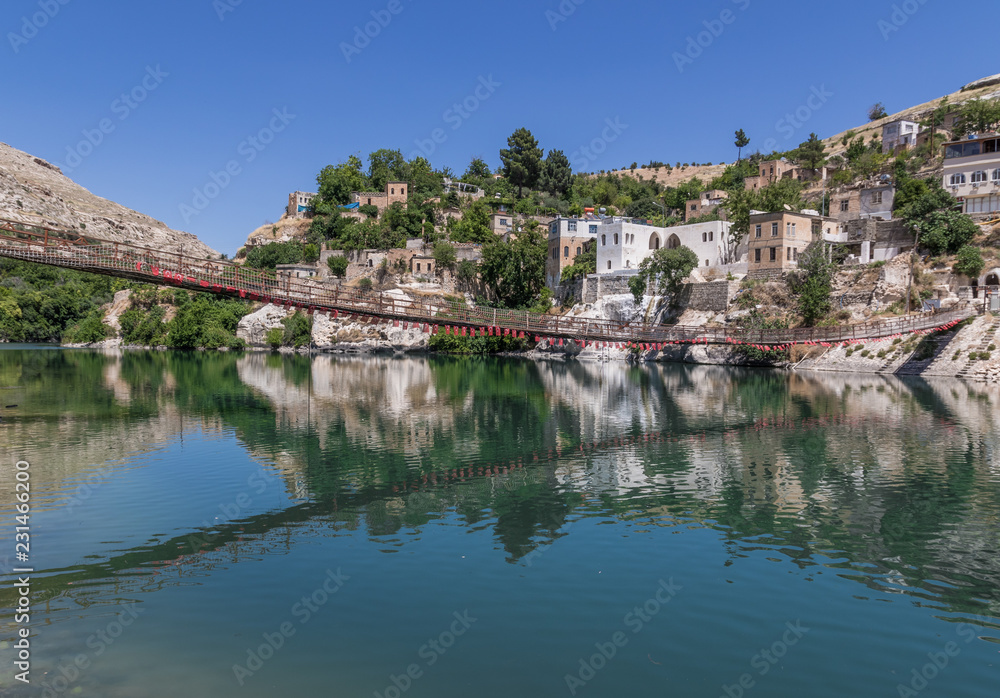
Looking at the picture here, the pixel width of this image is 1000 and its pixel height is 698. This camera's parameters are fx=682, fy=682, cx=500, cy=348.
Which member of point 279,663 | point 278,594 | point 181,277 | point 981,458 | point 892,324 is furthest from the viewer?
point 892,324

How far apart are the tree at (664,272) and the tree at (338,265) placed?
4094 cm

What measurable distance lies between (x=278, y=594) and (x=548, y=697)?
187 inches

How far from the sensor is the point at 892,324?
164 feet

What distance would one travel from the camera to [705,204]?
9706 centimetres

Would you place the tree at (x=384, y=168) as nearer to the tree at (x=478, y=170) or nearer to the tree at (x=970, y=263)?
the tree at (x=478, y=170)

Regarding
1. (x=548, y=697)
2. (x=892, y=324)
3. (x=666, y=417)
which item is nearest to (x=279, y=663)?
(x=548, y=697)

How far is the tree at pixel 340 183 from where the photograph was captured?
115m

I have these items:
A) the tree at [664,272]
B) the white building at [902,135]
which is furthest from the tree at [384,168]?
the white building at [902,135]

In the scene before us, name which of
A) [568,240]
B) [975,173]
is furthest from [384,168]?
[975,173]

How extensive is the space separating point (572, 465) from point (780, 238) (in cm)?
5278

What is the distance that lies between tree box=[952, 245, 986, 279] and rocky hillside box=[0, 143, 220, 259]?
461 ft

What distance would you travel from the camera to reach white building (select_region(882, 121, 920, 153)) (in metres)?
92.6

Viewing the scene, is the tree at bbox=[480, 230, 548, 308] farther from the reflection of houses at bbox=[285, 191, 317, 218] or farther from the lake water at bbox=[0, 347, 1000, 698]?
the lake water at bbox=[0, 347, 1000, 698]

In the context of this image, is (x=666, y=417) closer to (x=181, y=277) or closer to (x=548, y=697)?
(x=181, y=277)
